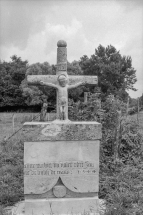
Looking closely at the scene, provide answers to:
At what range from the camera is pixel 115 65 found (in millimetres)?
40656

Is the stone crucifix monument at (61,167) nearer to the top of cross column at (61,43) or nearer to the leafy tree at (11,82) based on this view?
the top of cross column at (61,43)

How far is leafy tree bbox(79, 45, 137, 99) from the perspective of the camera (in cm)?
4047

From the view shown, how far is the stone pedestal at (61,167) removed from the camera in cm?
440

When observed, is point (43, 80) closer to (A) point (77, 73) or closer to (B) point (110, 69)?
(A) point (77, 73)

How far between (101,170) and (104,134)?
1349 millimetres

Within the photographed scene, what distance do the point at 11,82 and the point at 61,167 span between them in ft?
127

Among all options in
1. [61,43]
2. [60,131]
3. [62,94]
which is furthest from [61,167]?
[61,43]

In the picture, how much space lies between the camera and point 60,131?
14.5ft

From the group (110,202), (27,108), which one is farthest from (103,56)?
(110,202)

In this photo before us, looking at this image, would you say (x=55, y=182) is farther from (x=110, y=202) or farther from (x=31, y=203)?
(x=110, y=202)

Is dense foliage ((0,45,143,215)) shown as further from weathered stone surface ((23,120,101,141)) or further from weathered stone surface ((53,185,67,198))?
weathered stone surface ((23,120,101,141))

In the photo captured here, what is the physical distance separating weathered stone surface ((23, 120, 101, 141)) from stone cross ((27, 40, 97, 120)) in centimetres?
29

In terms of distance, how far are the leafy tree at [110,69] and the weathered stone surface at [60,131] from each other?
33979 mm

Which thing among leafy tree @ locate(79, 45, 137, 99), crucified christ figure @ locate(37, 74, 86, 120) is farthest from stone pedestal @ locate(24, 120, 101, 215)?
leafy tree @ locate(79, 45, 137, 99)
